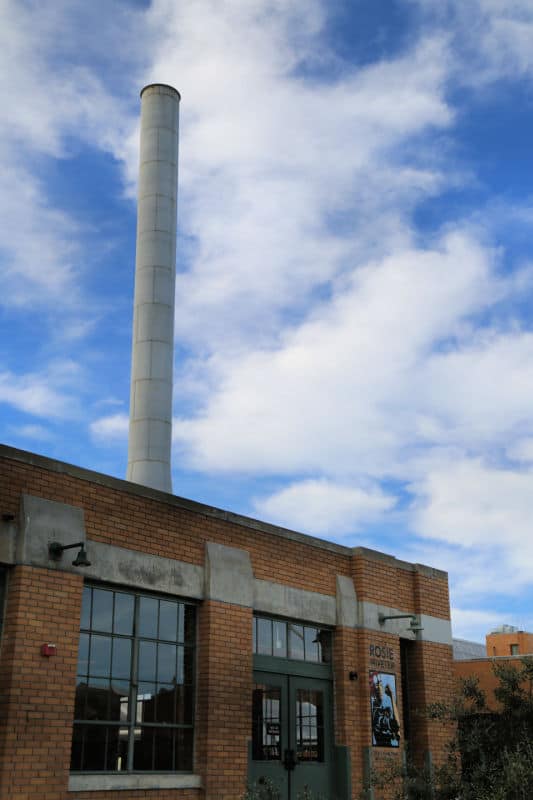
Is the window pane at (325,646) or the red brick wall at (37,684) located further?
the window pane at (325,646)

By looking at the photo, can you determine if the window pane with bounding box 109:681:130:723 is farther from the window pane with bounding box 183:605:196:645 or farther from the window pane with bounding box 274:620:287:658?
the window pane with bounding box 274:620:287:658

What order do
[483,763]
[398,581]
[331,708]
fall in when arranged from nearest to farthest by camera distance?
[483,763] < [331,708] < [398,581]

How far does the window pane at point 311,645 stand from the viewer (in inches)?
628

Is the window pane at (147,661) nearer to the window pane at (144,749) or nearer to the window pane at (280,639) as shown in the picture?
the window pane at (144,749)

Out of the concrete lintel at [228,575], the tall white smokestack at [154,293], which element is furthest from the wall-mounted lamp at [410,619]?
the tall white smokestack at [154,293]

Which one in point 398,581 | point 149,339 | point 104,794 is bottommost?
point 104,794

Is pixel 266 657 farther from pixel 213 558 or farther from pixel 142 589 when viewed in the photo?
pixel 142 589

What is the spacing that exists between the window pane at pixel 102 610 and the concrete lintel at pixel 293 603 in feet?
9.55

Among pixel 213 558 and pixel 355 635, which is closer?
pixel 213 558

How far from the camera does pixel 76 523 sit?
1220 cm

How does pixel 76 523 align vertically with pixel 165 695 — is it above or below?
above

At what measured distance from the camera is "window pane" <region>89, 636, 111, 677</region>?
12195 millimetres

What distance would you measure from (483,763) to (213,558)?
4.92 metres

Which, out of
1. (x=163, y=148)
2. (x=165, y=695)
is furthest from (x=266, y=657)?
(x=163, y=148)
